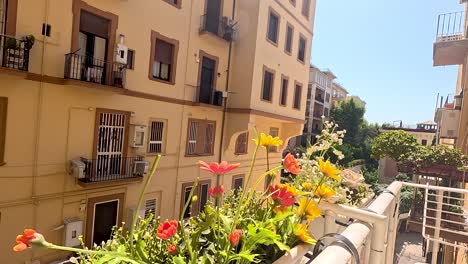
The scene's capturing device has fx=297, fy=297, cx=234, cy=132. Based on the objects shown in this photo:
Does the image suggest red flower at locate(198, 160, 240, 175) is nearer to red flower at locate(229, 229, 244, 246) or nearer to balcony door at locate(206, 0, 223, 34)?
red flower at locate(229, 229, 244, 246)

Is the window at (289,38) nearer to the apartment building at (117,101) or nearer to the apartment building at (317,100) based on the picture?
the apartment building at (117,101)

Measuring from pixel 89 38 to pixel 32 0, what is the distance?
4.60 feet

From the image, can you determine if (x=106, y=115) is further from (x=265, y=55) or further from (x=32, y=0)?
(x=265, y=55)

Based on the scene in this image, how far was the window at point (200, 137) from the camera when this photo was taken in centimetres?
1058

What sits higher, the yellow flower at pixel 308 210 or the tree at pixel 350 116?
the tree at pixel 350 116

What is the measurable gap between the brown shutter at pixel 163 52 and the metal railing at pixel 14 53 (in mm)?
3698

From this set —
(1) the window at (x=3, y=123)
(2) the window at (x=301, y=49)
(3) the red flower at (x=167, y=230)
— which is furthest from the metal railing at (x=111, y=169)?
(2) the window at (x=301, y=49)

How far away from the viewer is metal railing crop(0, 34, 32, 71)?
5488 mm

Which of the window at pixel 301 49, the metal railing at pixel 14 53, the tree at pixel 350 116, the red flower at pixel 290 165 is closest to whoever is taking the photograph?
the red flower at pixel 290 165

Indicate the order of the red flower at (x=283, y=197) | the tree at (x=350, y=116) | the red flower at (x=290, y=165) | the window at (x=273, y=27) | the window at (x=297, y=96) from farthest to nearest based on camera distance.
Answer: the tree at (x=350, y=116) → the window at (x=297, y=96) → the window at (x=273, y=27) → the red flower at (x=290, y=165) → the red flower at (x=283, y=197)

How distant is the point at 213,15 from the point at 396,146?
9793 millimetres

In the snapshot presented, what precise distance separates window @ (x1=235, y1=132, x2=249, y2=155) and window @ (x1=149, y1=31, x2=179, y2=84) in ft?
15.7

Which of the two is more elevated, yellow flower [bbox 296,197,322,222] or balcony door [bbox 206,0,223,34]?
balcony door [bbox 206,0,223,34]

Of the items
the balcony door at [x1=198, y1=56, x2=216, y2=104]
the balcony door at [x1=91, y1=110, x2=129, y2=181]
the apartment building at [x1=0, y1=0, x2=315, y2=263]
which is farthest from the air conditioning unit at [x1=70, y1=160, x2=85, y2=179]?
the balcony door at [x1=198, y1=56, x2=216, y2=104]
